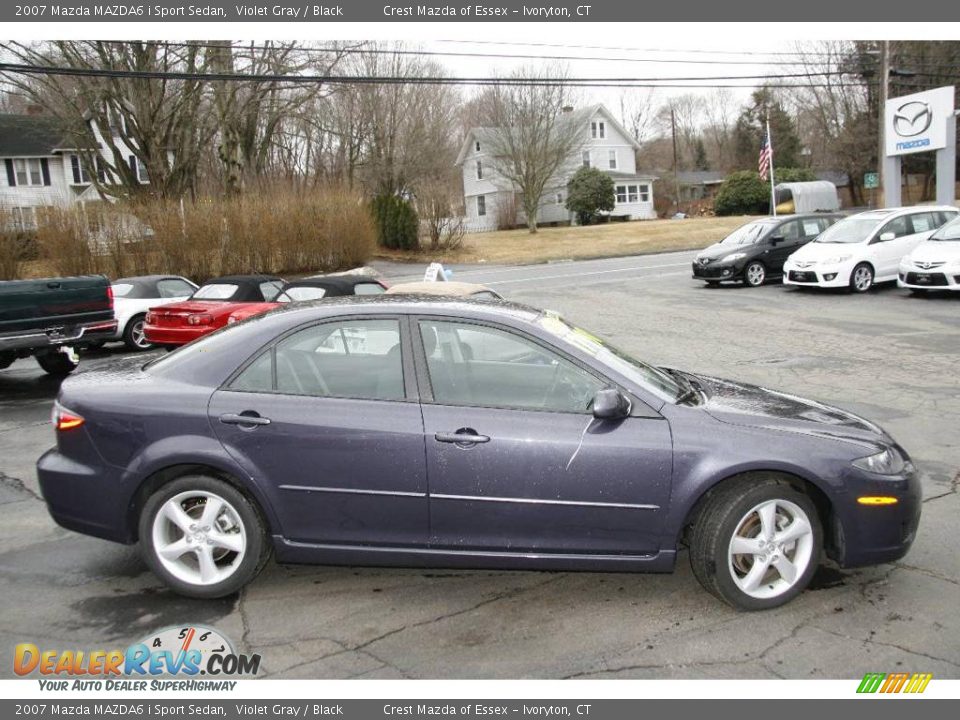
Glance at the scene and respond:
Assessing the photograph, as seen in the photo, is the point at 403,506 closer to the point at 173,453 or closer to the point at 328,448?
the point at 328,448

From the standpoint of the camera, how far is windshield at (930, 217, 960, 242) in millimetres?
15875

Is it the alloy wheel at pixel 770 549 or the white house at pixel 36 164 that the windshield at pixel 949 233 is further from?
the white house at pixel 36 164

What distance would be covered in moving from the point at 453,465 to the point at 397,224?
34367mm

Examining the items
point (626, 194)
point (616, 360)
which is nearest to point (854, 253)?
point (616, 360)

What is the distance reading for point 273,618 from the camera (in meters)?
3.98

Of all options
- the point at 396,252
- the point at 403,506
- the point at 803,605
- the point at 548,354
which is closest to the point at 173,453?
the point at 403,506

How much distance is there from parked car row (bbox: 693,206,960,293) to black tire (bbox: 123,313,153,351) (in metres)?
12.8

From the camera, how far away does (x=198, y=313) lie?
11602 millimetres

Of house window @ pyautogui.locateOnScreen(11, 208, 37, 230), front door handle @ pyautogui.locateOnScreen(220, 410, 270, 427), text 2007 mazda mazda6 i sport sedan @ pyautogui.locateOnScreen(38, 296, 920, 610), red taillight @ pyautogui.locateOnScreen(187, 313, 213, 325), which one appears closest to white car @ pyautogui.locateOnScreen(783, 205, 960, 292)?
red taillight @ pyautogui.locateOnScreen(187, 313, 213, 325)

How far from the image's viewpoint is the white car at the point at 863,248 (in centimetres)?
1697

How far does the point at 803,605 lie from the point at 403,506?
81.6 inches

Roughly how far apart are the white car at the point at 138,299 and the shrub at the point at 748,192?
43321 millimetres

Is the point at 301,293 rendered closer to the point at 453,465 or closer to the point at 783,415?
the point at 453,465

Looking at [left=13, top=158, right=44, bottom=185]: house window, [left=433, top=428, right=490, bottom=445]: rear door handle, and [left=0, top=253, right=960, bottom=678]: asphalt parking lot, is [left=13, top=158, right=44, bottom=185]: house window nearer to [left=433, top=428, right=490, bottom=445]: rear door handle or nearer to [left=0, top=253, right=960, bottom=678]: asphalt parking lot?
[left=0, top=253, right=960, bottom=678]: asphalt parking lot
